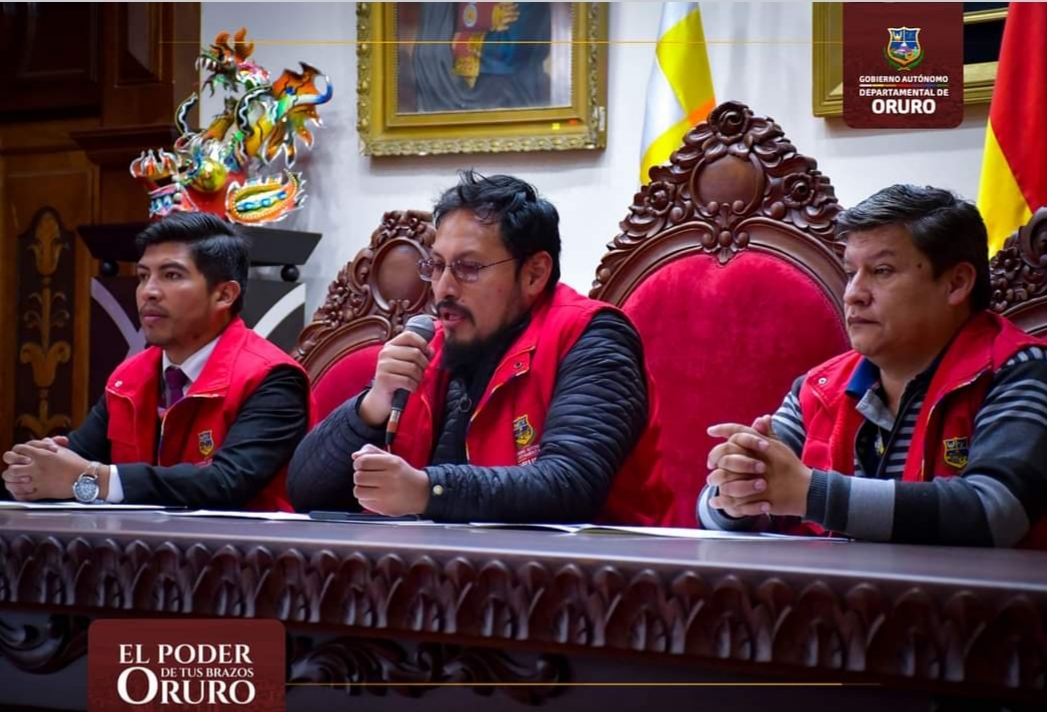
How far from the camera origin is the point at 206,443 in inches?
101

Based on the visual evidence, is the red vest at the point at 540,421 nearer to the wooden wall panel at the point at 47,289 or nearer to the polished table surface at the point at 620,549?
the polished table surface at the point at 620,549

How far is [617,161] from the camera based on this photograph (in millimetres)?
3717

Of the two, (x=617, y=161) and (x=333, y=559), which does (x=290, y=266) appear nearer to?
(x=617, y=161)

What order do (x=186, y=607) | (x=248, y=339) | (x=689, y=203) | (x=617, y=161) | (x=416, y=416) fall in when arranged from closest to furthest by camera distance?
(x=186, y=607), (x=416, y=416), (x=689, y=203), (x=248, y=339), (x=617, y=161)

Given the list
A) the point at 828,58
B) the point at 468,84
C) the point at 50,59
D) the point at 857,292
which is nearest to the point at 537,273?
the point at 857,292

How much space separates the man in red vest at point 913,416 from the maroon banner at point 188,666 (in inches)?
25.3

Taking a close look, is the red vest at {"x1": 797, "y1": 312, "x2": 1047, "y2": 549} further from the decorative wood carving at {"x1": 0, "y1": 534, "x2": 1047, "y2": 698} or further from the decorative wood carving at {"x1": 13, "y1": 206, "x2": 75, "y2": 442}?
the decorative wood carving at {"x1": 13, "y1": 206, "x2": 75, "y2": 442}

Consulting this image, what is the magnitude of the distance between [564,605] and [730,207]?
5.00 ft

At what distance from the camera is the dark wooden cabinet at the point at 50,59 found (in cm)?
460

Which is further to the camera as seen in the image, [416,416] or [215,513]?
[416,416]

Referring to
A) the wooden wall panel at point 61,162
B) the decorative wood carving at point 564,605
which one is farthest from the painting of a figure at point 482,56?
the decorative wood carving at point 564,605

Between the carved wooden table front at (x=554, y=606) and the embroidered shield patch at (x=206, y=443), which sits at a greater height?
the embroidered shield patch at (x=206, y=443)

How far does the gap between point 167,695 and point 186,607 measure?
12 cm

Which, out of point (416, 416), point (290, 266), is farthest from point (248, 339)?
point (290, 266)
